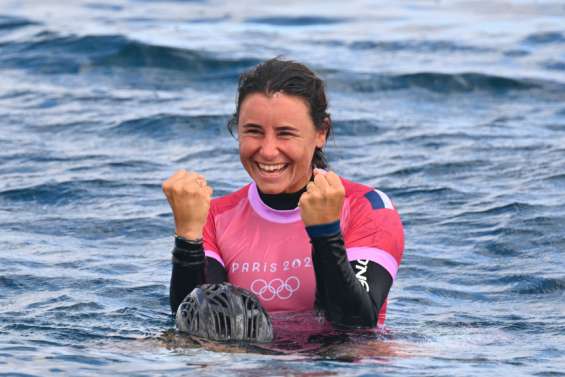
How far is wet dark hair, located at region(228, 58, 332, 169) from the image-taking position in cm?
680

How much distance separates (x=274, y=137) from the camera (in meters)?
6.73

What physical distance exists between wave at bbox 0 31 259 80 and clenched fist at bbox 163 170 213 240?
34.6ft

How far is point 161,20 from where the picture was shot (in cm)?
2128

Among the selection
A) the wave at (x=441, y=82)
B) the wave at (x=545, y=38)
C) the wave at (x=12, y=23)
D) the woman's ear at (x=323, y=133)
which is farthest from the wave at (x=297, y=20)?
the woman's ear at (x=323, y=133)

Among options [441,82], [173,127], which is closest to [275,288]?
[173,127]

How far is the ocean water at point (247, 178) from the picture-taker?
7004 millimetres

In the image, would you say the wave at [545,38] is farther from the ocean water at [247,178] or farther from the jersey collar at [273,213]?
the jersey collar at [273,213]

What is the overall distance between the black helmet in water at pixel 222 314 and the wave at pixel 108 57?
10.6 meters

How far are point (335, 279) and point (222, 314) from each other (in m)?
0.56

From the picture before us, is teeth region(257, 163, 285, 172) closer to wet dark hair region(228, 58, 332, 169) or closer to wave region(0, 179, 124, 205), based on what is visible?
wet dark hair region(228, 58, 332, 169)

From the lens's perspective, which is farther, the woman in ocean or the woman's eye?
the woman's eye

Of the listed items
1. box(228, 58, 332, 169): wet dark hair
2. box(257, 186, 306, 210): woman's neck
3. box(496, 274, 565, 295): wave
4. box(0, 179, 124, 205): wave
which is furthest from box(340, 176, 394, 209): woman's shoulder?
box(0, 179, 124, 205): wave

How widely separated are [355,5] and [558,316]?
15.7 metres

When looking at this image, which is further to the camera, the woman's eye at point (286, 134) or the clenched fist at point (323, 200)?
the woman's eye at point (286, 134)
